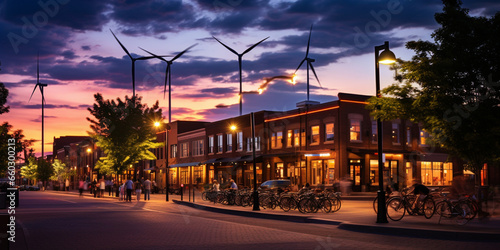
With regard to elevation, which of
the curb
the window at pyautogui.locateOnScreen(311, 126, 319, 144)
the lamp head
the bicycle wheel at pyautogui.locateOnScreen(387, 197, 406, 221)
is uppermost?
the lamp head

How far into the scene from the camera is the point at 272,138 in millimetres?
56156

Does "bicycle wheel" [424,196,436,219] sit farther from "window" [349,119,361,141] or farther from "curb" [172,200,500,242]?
"window" [349,119,361,141]

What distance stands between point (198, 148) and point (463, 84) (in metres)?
53.7

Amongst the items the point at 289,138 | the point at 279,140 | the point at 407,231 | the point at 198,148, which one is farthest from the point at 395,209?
the point at 198,148

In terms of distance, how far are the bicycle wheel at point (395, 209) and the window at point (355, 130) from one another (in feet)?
91.9

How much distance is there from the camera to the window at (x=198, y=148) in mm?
70594

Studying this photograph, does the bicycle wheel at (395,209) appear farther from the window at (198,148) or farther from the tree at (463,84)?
the window at (198,148)

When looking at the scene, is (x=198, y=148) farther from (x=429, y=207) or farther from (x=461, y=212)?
(x=461, y=212)

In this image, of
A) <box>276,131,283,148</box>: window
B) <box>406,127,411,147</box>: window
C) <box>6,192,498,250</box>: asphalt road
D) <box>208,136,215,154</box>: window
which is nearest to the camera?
<box>6,192,498,250</box>: asphalt road

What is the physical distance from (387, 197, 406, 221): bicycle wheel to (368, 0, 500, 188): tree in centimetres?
276

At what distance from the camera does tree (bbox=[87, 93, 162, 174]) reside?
55.5 meters

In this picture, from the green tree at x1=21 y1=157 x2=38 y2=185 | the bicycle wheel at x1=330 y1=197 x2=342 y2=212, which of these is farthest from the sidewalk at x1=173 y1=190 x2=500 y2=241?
the green tree at x1=21 y1=157 x2=38 y2=185

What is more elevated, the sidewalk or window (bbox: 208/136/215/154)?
window (bbox: 208/136/215/154)

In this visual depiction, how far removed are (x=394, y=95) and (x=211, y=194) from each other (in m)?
19.5
